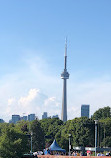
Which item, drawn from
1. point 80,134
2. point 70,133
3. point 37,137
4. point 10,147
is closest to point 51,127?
point 70,133

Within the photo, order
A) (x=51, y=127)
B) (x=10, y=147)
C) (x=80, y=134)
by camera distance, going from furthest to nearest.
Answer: (x=51, y=127) → (x=80, y=134) → (x=10, y=147)

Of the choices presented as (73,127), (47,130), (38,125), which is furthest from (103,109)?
(38,125)

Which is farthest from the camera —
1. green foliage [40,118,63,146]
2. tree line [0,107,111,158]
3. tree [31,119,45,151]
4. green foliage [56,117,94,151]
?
green foliage [40,118,63,146]

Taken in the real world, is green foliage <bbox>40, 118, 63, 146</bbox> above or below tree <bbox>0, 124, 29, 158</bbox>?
above

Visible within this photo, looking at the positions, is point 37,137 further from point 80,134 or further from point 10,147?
point 10,147

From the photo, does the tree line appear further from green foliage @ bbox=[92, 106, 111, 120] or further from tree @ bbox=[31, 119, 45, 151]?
green foliage @ bbox=[92, 106, 111, 120]

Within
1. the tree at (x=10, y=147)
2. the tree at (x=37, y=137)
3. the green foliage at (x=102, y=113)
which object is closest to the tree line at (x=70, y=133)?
the tree at (x=37, y=137)

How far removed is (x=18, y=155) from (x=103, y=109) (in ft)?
317

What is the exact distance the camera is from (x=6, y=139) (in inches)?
2501

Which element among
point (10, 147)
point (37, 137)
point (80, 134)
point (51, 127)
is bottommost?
point (10, 147)

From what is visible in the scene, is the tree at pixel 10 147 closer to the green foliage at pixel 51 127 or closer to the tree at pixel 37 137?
the tree at pixel 37 137

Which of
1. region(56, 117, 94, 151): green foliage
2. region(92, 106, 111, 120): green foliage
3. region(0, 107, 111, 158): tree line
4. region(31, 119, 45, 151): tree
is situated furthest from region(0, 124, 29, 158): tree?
region(92, 106, 111, 120): green foliage

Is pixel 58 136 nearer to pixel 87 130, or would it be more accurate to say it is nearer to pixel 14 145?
pixel 87 130

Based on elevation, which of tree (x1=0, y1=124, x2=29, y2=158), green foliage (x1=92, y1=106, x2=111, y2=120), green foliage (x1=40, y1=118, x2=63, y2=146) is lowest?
tree (x1=0, y1=124, x2=29, y2=158)
